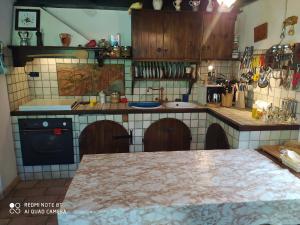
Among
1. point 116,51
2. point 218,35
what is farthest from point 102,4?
point 218,35

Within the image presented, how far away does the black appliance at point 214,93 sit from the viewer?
3070 mm

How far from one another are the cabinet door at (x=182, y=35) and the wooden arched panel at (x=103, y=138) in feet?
3.59

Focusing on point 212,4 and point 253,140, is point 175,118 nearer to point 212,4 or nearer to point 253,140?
point 253,140

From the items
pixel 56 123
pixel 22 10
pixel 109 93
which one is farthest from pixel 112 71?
pixel 22 10

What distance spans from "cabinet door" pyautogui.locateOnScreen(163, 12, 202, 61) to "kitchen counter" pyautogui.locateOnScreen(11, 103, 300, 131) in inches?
27.0

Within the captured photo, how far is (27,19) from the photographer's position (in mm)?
2768

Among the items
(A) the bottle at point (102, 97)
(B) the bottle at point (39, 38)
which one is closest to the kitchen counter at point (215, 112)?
(A) the bottle at point (102, 97)

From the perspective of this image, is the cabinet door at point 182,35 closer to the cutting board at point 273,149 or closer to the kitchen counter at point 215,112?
the kitchen counter at point 215,112

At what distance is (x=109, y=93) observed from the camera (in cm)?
321

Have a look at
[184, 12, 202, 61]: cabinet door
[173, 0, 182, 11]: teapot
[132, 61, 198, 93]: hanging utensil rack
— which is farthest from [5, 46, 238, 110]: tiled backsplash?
[173, 0, 182, 11]: teapot

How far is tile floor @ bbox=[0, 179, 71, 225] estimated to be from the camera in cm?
207

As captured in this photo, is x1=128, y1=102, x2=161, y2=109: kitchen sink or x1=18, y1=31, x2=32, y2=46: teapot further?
x1=128, y1=102, x2=161, y2=109: kitchen sink

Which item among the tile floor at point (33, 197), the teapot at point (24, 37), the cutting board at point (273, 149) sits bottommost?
the tile floor at point (33, 197)

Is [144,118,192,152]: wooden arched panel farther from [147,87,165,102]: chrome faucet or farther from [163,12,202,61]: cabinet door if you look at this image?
[163,12,202,61]: cabinet door
